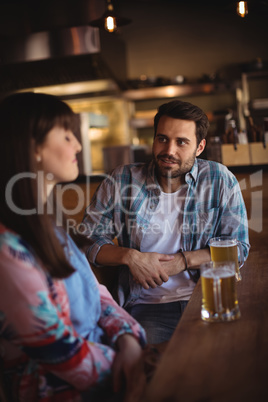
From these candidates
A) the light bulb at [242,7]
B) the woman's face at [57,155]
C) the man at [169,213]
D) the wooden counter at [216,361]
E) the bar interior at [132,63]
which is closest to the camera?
the wooden counter at [216,361]

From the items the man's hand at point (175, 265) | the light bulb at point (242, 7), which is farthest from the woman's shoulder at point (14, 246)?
the light bulb at point (242, 7)

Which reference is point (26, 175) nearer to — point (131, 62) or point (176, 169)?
point (176, 169)

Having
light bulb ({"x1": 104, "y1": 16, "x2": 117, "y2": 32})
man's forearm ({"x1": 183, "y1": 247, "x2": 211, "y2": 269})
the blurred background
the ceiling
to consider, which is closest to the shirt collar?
man's forearm ({"x1": 183, "y1": 247, "x2": 211, "y2": 269})

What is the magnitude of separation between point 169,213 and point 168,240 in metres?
0.12

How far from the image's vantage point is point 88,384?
0.96 metres

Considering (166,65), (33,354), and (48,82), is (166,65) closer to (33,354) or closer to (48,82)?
(48,82)

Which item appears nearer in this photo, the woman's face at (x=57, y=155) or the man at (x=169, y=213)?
the woman's face at (x=57, y=155)

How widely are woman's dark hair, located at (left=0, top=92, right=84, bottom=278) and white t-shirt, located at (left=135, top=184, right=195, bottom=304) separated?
0.82 m

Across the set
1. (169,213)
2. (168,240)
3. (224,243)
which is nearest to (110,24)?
(169,213)

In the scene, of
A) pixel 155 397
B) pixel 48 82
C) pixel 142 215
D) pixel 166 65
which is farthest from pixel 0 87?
pixel 155 397

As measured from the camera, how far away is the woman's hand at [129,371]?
94 centimetres

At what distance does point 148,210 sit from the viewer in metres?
1.85

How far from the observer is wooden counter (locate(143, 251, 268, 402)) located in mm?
746

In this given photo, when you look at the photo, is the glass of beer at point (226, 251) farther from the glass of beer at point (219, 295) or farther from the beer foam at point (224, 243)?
the glass of beer at point (219, 295)
